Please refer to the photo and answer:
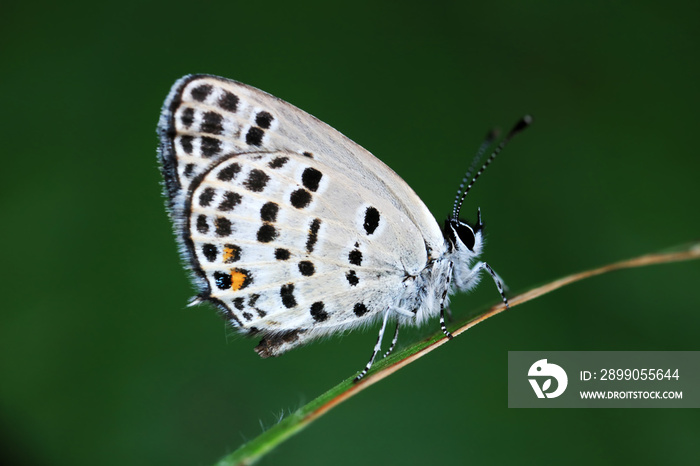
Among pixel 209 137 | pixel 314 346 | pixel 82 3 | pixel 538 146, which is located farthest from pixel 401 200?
pixel 82 3

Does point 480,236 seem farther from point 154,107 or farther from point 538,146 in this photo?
point 154,107

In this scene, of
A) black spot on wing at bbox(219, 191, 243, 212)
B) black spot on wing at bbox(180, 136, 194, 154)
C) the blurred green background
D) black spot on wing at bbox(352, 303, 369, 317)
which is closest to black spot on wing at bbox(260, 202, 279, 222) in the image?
black spot on wing at bbox(219, 191, 243, 212)

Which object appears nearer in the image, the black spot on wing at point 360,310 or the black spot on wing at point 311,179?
the black spot on wing at point 311,179

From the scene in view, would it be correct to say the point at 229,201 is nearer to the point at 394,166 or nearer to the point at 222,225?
the point at 222,225

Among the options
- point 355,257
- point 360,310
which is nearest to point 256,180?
point 355,257

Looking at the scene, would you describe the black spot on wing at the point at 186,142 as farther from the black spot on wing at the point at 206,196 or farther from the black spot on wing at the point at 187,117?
the black spot on wing at the point at 206,196

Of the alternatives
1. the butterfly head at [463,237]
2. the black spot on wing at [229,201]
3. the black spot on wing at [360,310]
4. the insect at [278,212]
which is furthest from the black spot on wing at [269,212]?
the butterfly head at [463,237]

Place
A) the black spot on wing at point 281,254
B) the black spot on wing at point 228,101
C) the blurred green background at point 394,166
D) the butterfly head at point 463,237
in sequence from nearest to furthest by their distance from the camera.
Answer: the black spot on wing at point 228,101 → the black spot on wing at point 281,254 → the butterfly head at point 463,237 → the blurred green background at point 394,166

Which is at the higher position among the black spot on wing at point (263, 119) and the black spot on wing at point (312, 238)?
the black spot on wing at point (263, 119)
